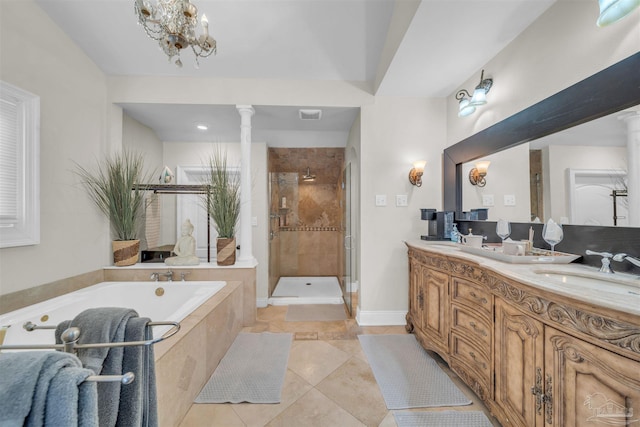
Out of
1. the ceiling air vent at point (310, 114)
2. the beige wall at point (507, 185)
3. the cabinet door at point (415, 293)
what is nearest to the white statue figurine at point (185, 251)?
the ceiling air vent at point (310, 114)

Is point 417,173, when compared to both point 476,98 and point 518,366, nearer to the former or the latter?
point 476,98

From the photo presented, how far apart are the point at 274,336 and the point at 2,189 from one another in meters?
2.19

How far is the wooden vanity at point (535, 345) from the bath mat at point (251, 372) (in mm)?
1226

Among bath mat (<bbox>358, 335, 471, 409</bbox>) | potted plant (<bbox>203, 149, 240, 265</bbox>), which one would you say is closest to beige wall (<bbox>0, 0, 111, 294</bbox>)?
potted plant (<bbox>203, 149, 240, 265</bbox>)

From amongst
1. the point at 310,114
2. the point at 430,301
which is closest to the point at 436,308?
the point at 430,301

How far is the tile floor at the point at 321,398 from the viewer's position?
4.46 feet

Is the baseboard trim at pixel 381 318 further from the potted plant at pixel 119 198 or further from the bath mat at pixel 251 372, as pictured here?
the potted plant at pixel 119 198

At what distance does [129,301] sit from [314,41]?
2.81 m

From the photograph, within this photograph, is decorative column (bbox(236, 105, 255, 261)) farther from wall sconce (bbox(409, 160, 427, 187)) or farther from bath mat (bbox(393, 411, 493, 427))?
bath mat (bbox(393, 411, 493, 427))

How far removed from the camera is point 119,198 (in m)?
2.31

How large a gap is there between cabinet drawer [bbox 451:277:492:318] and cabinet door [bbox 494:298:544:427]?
10 centimetres

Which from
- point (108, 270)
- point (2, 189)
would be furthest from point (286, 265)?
point (2, 189)

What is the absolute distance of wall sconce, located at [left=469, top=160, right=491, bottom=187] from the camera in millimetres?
2055

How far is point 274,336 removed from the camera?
7.33 ft
